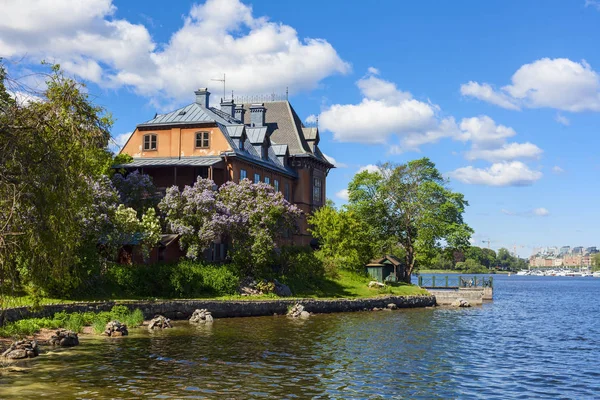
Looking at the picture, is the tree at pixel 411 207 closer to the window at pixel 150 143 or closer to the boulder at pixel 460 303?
the boulder at pixel 460 303

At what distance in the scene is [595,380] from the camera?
903 inches

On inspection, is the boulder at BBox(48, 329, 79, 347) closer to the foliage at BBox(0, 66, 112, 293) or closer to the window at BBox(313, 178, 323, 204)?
the foliage at BBox(0, 66, 112, 293)

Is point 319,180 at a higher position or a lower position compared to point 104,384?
higher

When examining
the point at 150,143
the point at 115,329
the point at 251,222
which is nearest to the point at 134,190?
the point at 251,222

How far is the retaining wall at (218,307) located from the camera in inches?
1181

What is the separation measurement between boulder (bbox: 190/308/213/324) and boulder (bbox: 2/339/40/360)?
45.1ft

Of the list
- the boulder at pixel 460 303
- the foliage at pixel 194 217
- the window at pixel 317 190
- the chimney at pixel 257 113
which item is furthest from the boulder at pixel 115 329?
the window at pixel 317 190

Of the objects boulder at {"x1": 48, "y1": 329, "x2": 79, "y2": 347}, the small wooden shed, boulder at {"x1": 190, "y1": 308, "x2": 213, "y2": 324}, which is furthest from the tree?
boulder at {"x1": 48, "y1": 329, "x2": 79, "y2": 347}

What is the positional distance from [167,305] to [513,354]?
1882cm

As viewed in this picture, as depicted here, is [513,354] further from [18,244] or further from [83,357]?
[18,244]

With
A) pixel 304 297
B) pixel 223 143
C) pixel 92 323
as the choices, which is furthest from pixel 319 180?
pixel 92 323

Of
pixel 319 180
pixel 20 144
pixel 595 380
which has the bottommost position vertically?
pixel 595 380

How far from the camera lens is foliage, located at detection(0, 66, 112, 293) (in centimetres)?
1655

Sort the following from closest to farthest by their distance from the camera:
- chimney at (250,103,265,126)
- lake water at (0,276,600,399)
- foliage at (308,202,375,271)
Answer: lake water at (0,276,600,399)
foliage at (308,202,375,271)
chimney at (250,103,265,126)
